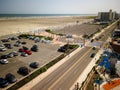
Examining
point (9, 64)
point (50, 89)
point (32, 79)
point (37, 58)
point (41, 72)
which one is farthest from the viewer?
point (37, 58)

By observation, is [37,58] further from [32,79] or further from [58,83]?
[58,83]

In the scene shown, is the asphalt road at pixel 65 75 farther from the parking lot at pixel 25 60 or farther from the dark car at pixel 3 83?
the parking lot at pixel 25 60

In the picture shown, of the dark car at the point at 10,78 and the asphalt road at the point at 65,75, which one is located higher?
the dark car at the point at 10,78

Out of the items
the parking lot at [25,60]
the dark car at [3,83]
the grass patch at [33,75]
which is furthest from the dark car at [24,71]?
the dark car at [3,83]

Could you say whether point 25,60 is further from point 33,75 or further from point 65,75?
point 65,75

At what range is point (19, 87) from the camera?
4469cm

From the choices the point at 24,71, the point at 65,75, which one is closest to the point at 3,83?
the point at 24,71

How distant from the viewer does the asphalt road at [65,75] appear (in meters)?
45.4

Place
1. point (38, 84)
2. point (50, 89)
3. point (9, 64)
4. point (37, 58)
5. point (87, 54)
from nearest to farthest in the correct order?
point (50, 89) → point (38, 84) → point (9, 64) → point (37, 58) → point (87, 54)

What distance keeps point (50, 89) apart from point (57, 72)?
38.4 ft

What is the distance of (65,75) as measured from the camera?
52.7 meters

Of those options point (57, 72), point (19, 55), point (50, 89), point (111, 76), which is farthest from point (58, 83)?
point (19, 55)

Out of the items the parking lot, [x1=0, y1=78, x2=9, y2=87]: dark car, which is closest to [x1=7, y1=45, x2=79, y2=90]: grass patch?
[x1=0, y1=78, x2=9, y2=87]: dark car

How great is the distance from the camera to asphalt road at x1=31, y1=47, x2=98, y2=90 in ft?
149
